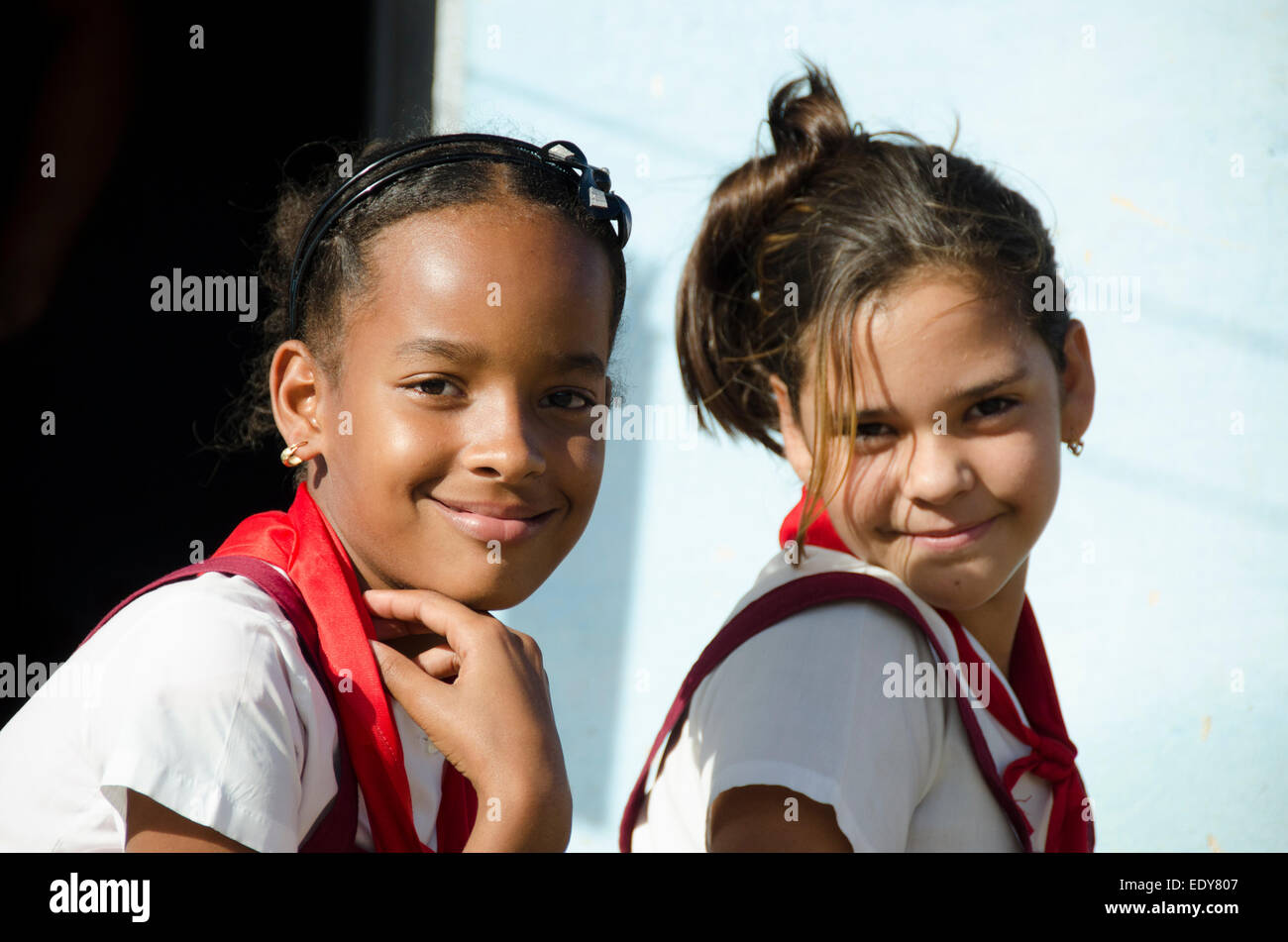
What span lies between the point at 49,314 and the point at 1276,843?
2341 mm

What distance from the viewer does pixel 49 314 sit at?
1.71 m

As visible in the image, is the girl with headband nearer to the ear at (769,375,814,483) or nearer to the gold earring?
the gold earring

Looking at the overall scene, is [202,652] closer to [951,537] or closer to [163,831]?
[163,831]

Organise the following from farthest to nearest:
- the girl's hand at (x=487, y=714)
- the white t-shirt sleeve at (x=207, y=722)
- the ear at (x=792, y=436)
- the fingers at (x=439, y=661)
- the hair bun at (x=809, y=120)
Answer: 1. the hair bun at (x=809, y=120)
2. the ear at (x=792, y=436)
3. the fingers at (x=439, y=661)
4. the girl's hand at (x=487, y=714)
5. the white t-shirt sleeve at (x=207, y=722)

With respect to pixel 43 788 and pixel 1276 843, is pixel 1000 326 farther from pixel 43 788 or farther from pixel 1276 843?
pixel 1276 843

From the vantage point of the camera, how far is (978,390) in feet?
4.69

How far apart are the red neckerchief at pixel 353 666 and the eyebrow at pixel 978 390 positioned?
0.64 m

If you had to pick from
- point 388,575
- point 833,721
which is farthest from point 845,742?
point 388,575

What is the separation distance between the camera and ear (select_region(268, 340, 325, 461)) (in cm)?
131

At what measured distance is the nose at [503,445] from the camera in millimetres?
1164

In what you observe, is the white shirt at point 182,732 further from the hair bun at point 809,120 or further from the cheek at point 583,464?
the hair bun at point 809,120

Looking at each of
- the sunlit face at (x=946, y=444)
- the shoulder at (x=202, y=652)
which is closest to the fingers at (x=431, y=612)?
the shoulder at (x=202, y=652)

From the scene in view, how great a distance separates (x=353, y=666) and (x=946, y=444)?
2.44 ft

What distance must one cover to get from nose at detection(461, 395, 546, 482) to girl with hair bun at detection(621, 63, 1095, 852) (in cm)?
39
